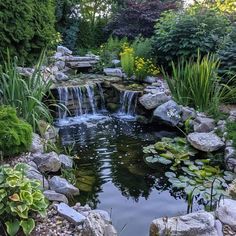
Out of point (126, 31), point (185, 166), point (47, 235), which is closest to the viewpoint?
point (47, 235)

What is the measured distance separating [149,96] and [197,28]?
1813 mm

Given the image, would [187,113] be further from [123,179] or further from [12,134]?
[12,134]

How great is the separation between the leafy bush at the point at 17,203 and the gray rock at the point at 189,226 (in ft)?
2.74

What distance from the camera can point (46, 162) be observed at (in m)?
3.43

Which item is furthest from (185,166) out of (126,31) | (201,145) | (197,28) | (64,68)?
(126,31)

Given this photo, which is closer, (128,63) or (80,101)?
(80,101)

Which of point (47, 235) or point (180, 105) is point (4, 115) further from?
point (180, 105)

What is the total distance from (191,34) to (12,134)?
4.47 m

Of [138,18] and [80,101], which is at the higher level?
[138,18]

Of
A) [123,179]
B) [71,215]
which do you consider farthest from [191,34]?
[71,215]

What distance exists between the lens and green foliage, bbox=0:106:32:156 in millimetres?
3189

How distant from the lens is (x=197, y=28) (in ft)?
21.5

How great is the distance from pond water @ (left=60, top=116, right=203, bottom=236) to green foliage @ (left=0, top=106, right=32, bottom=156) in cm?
73

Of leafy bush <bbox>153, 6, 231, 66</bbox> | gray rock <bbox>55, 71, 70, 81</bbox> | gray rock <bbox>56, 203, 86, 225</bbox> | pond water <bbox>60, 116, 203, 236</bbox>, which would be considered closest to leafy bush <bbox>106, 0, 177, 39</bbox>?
leafy bush <bbox>153, 6, 231, 66</bbox>
